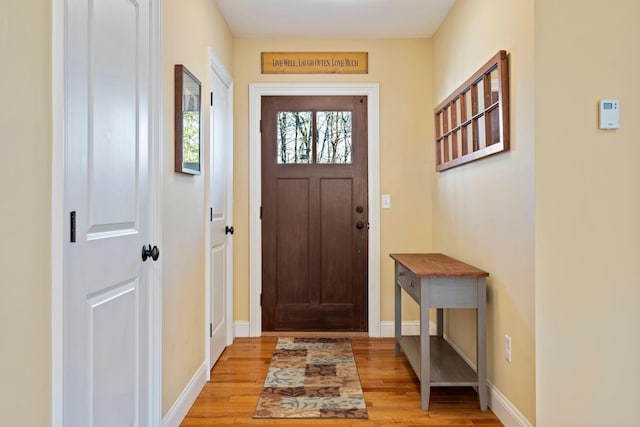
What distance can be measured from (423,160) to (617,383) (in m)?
2.20

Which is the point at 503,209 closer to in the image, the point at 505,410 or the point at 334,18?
the point at 505,410

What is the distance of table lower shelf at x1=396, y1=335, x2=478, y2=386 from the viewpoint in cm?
237

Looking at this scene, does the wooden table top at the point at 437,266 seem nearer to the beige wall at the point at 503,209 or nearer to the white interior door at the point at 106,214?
the beige wall at the point at 503,209

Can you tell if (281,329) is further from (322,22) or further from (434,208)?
(322,22)

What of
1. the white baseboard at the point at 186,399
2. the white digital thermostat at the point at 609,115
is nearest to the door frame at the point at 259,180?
the white baseboard at the point at 186,399

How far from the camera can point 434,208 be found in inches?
142

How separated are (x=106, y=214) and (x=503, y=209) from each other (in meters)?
1.81

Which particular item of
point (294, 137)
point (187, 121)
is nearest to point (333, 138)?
point (294, 137)

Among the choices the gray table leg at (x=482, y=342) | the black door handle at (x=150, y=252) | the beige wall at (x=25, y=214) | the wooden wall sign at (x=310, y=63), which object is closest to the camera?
the beige wall at (x=25, y=214)

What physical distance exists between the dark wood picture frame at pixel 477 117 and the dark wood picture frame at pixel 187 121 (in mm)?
1616

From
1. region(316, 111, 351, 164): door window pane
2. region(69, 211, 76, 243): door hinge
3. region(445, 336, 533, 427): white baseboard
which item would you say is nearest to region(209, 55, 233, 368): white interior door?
region(316, 111, 351, 164): door window pane

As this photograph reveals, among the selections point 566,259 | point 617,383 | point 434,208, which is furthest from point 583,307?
point 434,208

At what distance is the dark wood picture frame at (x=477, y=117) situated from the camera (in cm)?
215

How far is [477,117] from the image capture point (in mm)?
2516
